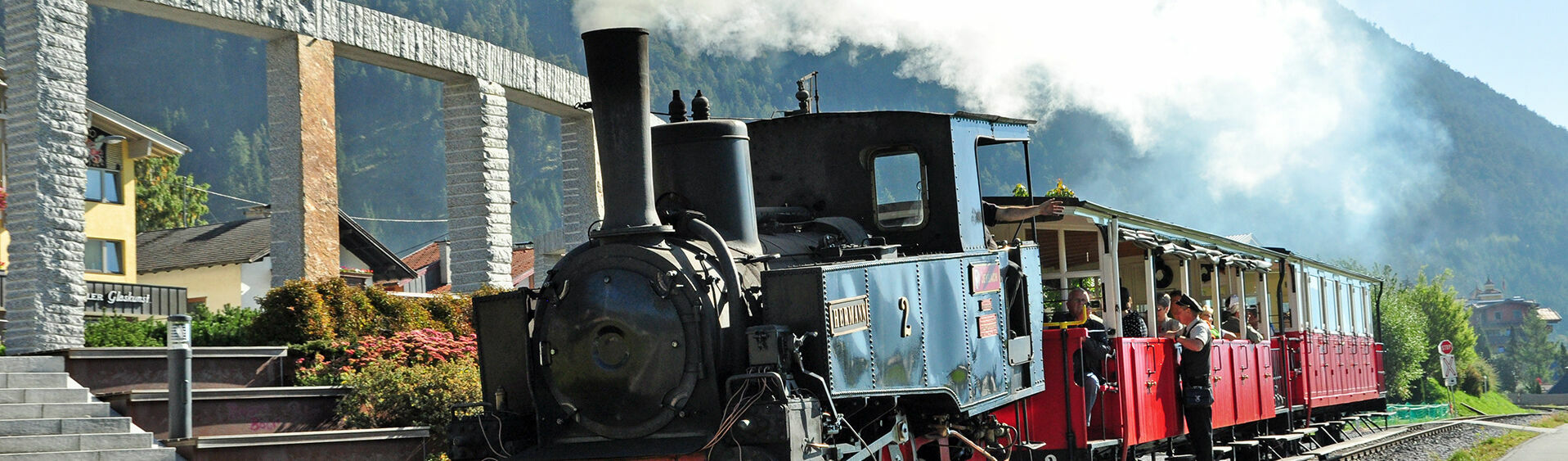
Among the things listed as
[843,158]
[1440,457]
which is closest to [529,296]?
[843,158]

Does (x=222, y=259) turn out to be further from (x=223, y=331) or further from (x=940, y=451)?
(x=940, y=451)

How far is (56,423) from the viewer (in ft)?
33.6

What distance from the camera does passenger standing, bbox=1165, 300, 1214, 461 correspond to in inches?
487

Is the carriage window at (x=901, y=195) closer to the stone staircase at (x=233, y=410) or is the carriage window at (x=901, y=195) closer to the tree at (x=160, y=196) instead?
the stone staircase at (x=233, y=410)

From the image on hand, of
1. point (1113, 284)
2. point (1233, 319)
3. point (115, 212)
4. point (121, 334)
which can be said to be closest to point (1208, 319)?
point (1233, 319)

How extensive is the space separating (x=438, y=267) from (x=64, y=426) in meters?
39.4

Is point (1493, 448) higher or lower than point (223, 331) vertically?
lower

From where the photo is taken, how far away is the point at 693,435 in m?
6.83

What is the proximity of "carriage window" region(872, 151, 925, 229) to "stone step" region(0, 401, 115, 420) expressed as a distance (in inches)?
244

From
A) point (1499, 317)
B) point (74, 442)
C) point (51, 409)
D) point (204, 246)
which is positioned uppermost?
point (204, 246)

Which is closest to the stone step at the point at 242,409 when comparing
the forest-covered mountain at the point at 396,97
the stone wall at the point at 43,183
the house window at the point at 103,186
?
the stone wall at the point at 43,183

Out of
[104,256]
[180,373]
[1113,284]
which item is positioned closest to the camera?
[180,373]

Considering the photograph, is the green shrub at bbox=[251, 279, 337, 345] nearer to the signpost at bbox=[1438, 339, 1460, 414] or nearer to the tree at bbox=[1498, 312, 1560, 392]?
the signpost at bbox=[1438, 339, 1460, 414]

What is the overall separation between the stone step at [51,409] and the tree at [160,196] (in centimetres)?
3332
